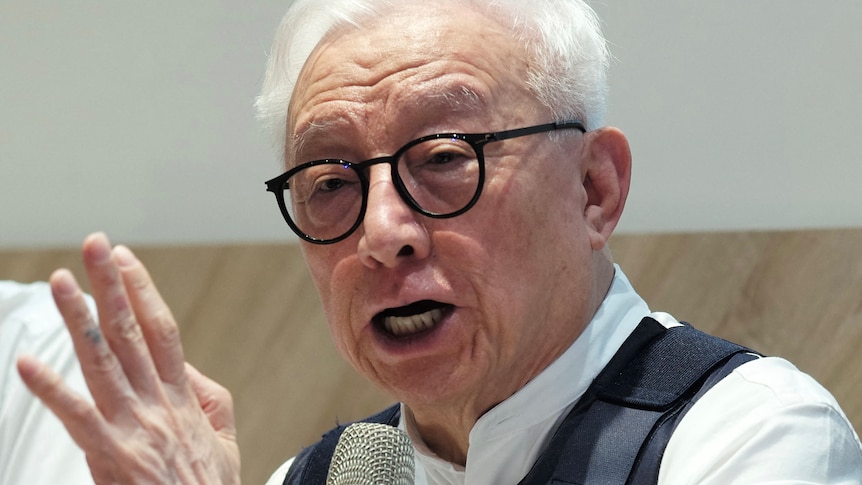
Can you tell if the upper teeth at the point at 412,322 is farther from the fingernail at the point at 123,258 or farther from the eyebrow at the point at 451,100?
the fingernail at the point at 123,258

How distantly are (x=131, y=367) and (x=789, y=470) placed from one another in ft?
2.45

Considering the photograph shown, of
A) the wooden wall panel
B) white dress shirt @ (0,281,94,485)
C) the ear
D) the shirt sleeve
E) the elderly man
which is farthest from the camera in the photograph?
the wooden wall panel

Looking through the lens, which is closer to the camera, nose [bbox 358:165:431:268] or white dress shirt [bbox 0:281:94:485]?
nose [bbox 358:165:431:268]

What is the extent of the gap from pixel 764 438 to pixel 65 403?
790 mm

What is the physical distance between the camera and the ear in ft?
5.07

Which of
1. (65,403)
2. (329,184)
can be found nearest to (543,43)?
(329,184)

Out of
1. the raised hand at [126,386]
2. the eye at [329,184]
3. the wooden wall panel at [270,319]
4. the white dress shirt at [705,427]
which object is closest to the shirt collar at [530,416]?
the white dress shirt at [705,427]

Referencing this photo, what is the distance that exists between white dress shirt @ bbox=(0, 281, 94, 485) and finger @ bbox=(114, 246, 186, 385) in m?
0.83

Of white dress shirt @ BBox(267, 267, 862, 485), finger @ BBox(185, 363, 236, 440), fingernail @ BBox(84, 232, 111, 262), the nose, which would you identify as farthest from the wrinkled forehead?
fingernail @ BBox(84, 232, 111, 262)

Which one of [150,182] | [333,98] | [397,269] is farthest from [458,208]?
[150,182]

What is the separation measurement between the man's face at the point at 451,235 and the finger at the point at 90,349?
48 centimetres

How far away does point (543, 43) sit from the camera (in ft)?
5.04

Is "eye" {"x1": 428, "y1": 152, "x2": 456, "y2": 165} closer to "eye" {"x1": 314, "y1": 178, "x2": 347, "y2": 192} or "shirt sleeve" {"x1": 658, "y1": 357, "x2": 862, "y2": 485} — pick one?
"eye" {"x1": 314, "y1": 178, "x2": 347, "y2": 192}

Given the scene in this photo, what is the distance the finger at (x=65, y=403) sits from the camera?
2.99ft
